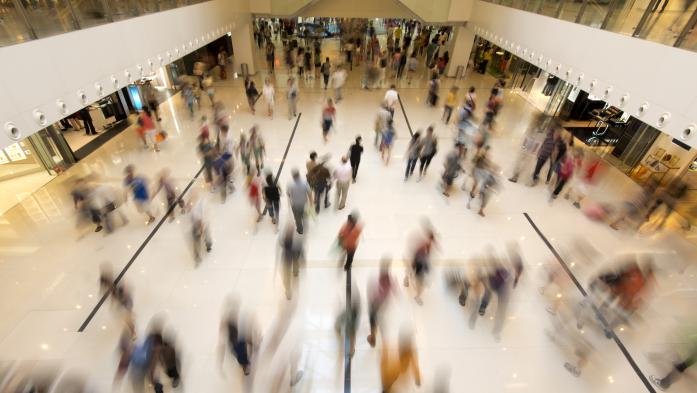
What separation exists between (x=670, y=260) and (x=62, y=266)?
10.9m

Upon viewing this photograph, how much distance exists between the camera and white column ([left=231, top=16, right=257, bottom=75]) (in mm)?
14508

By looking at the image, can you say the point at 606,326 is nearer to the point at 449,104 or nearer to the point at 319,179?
the point at 319,179

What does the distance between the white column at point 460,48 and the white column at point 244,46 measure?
30.2 feet

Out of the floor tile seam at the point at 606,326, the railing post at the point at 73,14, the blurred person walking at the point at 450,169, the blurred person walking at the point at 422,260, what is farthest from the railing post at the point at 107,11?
the floor tile seam at the point at 606,326

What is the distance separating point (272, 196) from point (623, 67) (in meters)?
6.84

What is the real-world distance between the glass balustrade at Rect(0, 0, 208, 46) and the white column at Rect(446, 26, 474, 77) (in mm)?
12575

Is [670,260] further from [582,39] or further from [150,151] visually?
[150,151]

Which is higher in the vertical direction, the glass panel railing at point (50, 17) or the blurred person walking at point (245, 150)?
the glass panel railing at point (50, 17)

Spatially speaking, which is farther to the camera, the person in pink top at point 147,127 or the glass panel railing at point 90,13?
the person in pink top at point 147,127

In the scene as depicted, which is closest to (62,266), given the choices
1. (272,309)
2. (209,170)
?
(209,170)

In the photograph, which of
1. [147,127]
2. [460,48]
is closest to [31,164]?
[147,127]

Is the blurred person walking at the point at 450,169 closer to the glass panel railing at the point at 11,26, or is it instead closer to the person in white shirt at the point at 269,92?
the person in white shirt at the point at 269,92

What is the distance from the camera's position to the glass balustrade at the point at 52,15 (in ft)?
14.9

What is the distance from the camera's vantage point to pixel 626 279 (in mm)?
4391
